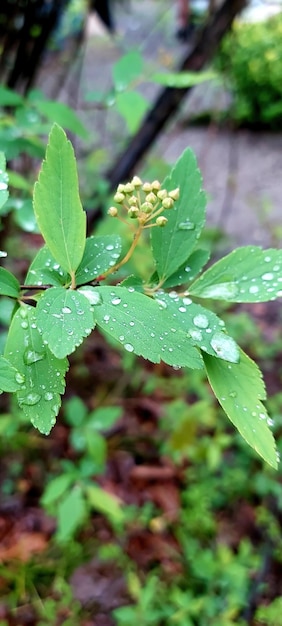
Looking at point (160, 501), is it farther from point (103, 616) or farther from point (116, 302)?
point (116, 302)

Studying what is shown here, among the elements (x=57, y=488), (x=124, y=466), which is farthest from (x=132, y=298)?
(x=124, y=466)

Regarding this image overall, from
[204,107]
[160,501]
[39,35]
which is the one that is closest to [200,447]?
[160,501]

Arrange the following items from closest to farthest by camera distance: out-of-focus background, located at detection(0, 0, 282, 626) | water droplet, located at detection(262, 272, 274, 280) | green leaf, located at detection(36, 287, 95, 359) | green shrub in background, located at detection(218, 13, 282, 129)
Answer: green leaf, located at detection(36, 287, 95, 359) → water droplet, located at detection(262, 272, 274, 280) → out-of-focus background, located at detection(0, 0, 282, 626) → green shrub in background, located at detection(218, 13, 282, 129)

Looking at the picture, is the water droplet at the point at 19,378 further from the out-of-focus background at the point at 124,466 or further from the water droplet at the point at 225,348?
the out-of-focus background at the point at 124,466

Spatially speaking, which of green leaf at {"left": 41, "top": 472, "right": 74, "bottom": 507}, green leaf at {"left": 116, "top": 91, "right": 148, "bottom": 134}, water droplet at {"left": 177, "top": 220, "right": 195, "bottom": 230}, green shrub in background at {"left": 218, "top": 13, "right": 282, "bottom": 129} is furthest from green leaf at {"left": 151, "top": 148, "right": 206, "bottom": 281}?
green shrub in background at {"left": 218, "top": 13, "right": 282, "bottom": 129}

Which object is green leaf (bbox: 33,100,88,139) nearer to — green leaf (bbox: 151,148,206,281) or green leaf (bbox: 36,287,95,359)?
green leaf (bbox: 151,148,206,281)

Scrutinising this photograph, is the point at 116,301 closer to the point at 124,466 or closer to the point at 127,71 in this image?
the point at 127,71

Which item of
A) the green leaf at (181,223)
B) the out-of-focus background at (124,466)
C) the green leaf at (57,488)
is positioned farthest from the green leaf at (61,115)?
Answer: the green leaf at (57,488)

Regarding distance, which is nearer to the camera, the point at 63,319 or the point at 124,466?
the point at 63,319
